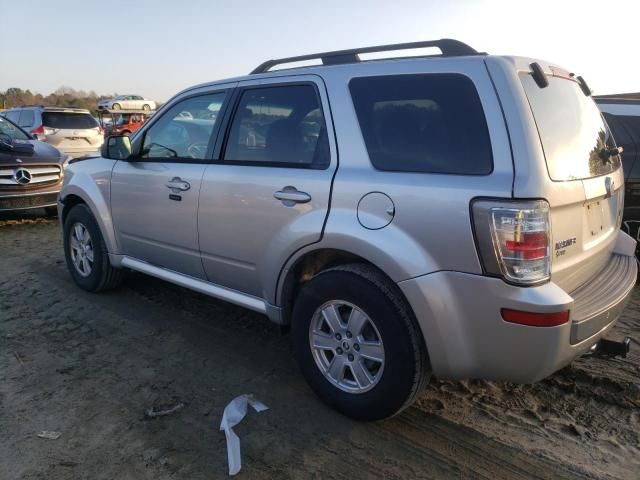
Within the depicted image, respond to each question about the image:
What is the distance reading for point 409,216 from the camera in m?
2.38

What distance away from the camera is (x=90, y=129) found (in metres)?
11.9

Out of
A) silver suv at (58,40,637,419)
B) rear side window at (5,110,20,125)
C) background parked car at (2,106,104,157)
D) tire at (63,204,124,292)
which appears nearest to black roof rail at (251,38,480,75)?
silver suv at (58,40,637,419)

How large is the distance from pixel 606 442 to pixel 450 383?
0.87 m

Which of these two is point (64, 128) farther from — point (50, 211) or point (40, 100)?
point (40, 100)

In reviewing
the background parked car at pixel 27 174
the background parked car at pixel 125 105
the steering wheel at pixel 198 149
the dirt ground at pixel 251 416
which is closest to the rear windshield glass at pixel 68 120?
the background parked car at pixel 27 174

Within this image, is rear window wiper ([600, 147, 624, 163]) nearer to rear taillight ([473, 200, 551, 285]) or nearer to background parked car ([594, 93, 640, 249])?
rear taillight ([473, 200, 551, 285])

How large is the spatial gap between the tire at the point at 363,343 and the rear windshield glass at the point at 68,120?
10.6 metres

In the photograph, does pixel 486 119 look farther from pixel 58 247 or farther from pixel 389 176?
pixel 58 247

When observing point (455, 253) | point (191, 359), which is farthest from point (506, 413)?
point (191, 359)

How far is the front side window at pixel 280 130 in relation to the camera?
2.92m

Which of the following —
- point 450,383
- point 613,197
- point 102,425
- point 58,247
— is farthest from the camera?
point 58,247

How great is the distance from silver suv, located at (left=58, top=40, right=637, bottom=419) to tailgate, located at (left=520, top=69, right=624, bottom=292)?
0.01m

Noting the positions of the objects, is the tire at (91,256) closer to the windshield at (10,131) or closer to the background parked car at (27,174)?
the background parked car at (27,174)

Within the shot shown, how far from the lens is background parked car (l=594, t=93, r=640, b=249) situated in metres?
4.73
